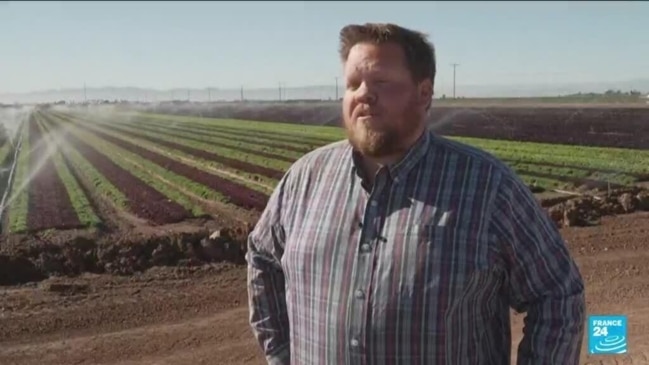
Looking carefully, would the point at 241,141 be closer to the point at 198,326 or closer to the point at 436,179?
the point at 198,326

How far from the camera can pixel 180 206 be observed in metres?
10.6

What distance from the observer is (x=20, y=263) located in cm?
760

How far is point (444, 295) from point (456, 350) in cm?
15

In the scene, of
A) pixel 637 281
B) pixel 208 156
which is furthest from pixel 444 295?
pixel 208 156

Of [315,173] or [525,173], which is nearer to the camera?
[315,173]

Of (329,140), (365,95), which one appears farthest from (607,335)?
(329,140)

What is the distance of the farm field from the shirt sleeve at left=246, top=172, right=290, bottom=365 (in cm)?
348

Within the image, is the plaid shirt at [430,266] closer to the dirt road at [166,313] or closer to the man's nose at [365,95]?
the man's nose at [365,95]

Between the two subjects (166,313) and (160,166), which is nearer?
(166,313)

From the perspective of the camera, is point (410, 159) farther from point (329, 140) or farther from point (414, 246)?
point (329, 140)

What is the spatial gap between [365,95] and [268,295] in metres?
0.64

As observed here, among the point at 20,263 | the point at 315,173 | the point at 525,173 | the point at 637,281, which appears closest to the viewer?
the point at 315,173

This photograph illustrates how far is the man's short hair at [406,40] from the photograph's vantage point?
157 centimetres

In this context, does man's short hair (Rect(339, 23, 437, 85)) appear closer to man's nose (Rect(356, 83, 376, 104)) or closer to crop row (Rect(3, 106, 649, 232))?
man's nose (Rect(356, 83, 376, 104))
